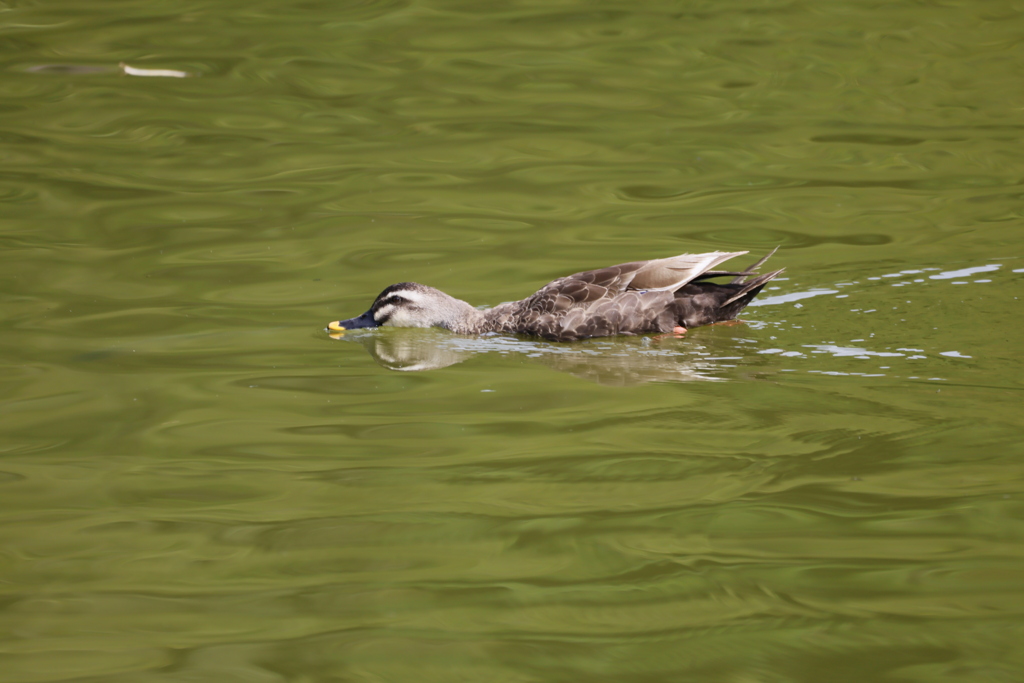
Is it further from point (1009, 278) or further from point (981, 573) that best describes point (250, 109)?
→ point (981, 573)

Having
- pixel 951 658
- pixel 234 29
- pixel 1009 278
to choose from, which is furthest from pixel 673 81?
pixel 951 658

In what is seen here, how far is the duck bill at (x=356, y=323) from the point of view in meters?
8.60

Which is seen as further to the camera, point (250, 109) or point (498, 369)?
point (250, 109)

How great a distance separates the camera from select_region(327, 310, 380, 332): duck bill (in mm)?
8602

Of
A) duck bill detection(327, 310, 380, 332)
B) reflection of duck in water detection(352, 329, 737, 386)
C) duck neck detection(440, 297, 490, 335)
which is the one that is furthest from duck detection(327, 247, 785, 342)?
duck bill detection(327, 310, 380, 332)

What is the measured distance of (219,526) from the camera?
5.10 metres

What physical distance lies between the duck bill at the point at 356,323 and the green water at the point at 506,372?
4.7 inches

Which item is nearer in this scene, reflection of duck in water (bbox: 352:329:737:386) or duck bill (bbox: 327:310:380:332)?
reflection of duck in water (bbox: 352:329:737:386)

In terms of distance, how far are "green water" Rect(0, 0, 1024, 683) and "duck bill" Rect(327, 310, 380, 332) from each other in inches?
4.7

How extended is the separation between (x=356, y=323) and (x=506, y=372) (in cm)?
159

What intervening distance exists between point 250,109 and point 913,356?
1095 cm

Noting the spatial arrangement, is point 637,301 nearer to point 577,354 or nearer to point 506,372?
point 577,354

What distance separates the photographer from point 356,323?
865 cm

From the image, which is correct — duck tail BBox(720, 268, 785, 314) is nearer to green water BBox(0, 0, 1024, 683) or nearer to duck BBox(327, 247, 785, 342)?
duck BBox(327, 247, 785, 342)
